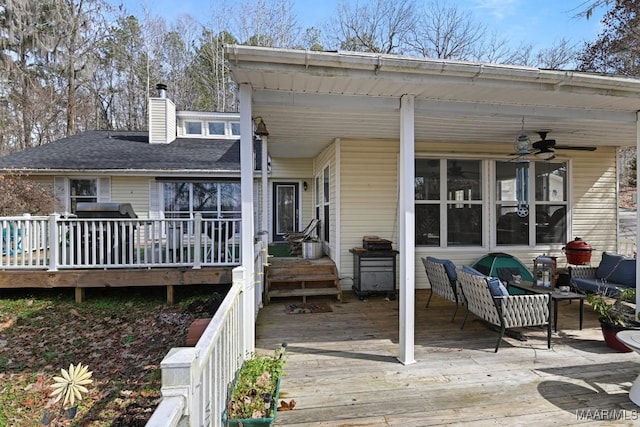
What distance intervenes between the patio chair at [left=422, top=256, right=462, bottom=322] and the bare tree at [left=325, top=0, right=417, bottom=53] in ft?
43.2

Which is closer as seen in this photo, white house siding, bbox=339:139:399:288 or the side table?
the side table

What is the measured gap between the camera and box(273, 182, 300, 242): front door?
34.4ft

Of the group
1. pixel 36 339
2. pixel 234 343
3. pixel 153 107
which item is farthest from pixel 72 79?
pixel 234 343

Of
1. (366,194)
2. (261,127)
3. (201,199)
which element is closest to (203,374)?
(261,127)

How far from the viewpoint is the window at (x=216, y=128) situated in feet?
41.5

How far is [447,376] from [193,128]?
39.9 feet

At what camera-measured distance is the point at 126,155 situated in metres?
10.2

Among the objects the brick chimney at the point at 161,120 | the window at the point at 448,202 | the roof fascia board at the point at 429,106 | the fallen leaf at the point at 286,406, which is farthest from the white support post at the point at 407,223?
the brick chimney at the point at 161,120

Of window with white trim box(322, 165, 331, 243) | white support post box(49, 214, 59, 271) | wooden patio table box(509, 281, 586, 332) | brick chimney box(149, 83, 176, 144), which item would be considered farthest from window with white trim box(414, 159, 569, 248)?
brick chimney box(149, 83, 176, 144)

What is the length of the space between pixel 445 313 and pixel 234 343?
141 inches

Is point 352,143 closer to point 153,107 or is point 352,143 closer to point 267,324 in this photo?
point 267,324

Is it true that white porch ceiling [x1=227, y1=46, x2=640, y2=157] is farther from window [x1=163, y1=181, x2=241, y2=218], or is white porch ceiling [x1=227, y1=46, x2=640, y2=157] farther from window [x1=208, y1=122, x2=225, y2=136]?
window [x1=208, y1=122, x2=225, y2=136]

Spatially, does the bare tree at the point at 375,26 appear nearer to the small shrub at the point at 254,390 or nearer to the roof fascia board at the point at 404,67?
the roof fascia board at the point at 404,67

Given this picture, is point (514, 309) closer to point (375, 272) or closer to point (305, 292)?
point (375, 272)
